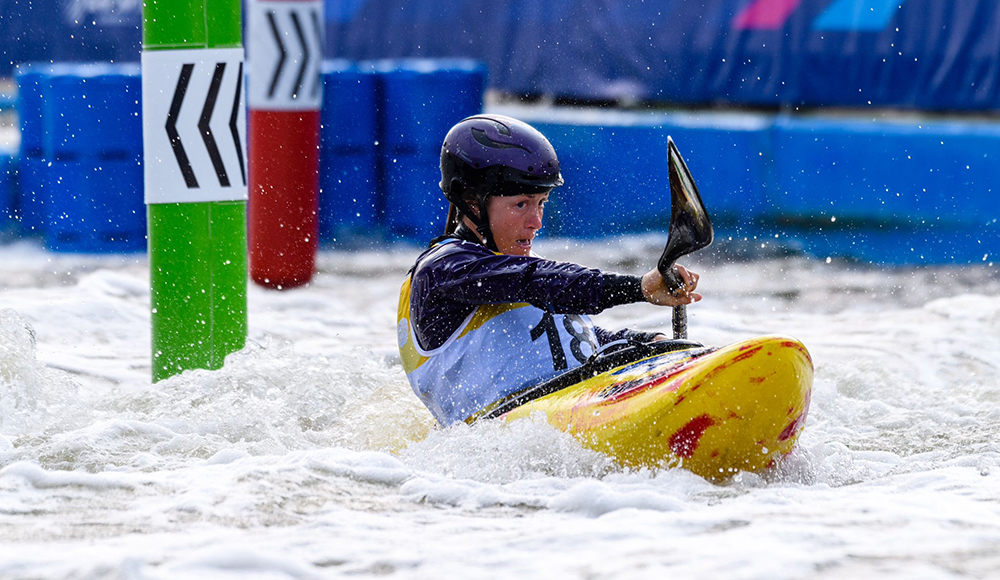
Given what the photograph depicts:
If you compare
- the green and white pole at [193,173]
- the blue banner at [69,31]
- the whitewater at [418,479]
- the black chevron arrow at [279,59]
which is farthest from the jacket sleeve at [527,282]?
the blue banner at [69,31]

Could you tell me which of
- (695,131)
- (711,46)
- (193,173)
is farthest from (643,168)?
(193,173)

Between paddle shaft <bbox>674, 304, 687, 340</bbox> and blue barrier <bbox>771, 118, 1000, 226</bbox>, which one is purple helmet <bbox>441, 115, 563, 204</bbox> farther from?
blue barrier <bbox>771, 118, 1000, 226</bbox>

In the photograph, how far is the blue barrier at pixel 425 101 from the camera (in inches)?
362

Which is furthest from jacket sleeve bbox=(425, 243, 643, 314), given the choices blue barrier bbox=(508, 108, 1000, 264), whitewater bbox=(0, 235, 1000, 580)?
blue barrier bbox=(508, 108, 1000, 264)

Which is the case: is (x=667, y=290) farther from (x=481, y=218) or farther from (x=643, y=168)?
(x=643, y=168)

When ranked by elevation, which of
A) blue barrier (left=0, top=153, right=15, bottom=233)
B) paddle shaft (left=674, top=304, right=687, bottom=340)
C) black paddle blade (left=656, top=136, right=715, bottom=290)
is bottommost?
blue barrier (left=0, top=153, right=15, bottom=233)

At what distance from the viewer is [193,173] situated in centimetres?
461

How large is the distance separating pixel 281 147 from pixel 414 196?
1.57 metres

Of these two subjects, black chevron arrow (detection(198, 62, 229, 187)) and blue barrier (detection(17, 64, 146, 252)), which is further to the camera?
blue barrier (detection(17, 64, 146, 252))

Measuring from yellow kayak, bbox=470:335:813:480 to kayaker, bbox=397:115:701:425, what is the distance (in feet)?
0.70

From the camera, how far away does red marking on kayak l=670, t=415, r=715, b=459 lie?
3.27 meters

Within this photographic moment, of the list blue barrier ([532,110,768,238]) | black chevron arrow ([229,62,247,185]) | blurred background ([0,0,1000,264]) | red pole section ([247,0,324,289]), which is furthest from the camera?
blue barrier ([532,110,768,238])

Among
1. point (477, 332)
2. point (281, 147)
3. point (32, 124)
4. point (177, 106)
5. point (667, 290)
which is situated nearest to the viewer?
point (667, 290)

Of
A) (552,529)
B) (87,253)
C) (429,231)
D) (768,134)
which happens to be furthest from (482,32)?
(552,529)
